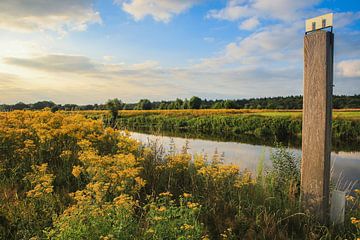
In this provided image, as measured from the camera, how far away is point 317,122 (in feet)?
11.8

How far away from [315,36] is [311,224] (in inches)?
94.4

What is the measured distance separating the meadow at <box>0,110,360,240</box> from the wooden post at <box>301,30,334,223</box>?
26cm

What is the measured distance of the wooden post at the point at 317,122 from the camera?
3561 mm

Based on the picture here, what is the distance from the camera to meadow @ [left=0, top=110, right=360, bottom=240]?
8.39ft

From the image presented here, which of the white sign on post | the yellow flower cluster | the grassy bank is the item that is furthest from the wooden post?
the grassy bank

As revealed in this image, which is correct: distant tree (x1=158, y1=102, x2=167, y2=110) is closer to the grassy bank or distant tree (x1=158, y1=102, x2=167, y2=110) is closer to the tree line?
the tree line

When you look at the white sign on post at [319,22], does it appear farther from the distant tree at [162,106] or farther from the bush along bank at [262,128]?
the distant tree at [162,106]

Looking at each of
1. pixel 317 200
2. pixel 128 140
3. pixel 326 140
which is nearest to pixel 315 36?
pixel 326 140

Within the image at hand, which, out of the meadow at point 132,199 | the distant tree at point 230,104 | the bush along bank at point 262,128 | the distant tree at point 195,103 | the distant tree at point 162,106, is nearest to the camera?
the meadow at point 132,199

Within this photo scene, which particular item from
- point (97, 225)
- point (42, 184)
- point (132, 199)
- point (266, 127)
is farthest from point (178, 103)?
point (97, 225)

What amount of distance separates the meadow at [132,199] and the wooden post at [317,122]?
0.84 ft

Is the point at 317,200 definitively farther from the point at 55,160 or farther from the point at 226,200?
the point at 55,160

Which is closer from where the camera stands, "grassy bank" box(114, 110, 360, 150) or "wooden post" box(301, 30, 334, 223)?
"wooden post" box(301, 30, 334, 223)

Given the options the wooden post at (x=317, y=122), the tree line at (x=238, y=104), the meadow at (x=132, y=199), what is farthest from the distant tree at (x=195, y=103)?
the wooden post at (x=317, y=122)
